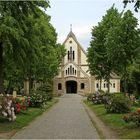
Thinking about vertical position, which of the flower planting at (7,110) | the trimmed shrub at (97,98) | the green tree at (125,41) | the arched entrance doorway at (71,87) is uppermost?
the green tree at (125,41)

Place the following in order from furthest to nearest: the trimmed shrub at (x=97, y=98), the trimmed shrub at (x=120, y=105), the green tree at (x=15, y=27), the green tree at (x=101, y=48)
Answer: the trimmed shrub at (x=97, y=98)
the green tree at (x=101, y=48)
the trimmed shrub at (x=120, y=105)
the green tree at (x=15, y=27)

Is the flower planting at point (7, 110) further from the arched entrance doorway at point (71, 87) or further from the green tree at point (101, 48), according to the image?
the arched entrance doorway at point (71, 87)

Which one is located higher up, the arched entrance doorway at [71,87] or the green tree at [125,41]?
the green tree at [125,41]

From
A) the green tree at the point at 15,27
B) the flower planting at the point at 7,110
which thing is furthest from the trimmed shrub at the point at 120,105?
the flower planting at the point at 7,110

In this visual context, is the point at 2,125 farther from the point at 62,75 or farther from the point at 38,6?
the point at 62,75

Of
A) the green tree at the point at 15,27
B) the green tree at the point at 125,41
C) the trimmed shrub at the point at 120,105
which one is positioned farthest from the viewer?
the green tree at the point at 125,41

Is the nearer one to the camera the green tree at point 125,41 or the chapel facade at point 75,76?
the green tree at point 125,41

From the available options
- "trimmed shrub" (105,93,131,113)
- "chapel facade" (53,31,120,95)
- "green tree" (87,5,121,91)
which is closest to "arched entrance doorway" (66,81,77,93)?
"chapel facade" (53,31,120,95)

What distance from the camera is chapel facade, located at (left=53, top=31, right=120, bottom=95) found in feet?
319

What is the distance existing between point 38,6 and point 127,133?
13.3m

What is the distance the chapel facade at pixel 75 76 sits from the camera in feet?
319

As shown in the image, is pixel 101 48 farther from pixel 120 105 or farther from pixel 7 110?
pixel 7 110

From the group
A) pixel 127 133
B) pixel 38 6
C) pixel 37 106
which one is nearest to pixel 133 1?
pixel 127 133

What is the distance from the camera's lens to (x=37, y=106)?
127ft
